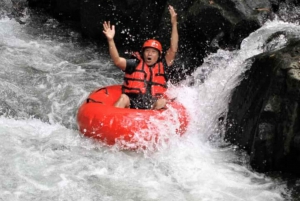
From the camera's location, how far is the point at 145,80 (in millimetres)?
6555

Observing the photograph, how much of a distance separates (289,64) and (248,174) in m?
1.40

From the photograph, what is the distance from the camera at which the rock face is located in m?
4.81

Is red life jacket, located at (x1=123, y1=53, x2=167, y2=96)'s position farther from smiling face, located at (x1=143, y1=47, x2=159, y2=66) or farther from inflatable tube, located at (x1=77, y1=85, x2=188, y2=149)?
inflatable tube, located at (x1=77, y1=85, x2=188, y2=149)

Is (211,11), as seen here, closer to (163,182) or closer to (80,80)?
(80,80)

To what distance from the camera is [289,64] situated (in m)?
4.95

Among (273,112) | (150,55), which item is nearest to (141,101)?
(150,55)

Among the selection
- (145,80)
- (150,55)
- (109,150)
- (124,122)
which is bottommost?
(109,150)

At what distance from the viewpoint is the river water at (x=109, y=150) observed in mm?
4723

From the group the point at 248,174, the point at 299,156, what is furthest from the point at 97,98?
the point at 299,156

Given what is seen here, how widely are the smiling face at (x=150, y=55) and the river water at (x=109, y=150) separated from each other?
0.64 meters

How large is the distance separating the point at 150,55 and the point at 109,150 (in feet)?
6.00

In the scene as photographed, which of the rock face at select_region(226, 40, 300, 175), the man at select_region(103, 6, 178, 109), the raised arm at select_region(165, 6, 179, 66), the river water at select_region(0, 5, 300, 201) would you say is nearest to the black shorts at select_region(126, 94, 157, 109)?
the man at select_region(103, 6, 178, 109)

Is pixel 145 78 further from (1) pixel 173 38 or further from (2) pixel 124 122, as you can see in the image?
(2) pixel 124 122

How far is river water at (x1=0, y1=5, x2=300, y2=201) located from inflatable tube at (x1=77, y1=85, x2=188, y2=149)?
14cm
